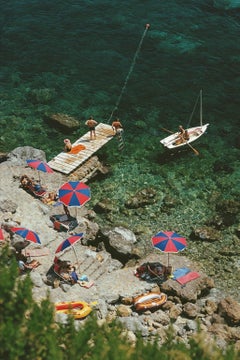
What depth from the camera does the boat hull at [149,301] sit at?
2578 centimetres

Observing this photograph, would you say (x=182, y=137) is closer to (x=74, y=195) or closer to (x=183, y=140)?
(x=183, y=140)

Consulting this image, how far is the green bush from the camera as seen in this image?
49.5 ft

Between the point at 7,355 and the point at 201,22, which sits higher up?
the point at 7,355

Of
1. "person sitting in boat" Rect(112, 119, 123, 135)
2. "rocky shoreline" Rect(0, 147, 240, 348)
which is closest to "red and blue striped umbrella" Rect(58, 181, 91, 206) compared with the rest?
"rocky shoreline" Rect(0, 147, 240, 348)

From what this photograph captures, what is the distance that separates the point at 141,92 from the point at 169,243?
22.1 m

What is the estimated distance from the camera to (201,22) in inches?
→ 2248

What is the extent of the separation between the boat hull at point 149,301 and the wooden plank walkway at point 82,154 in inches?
514

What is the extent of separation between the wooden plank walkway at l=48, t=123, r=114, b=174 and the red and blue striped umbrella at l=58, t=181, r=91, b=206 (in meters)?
6.20

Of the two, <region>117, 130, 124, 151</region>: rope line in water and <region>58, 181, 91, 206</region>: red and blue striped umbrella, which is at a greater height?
<region>58, 181, 91, 206</region>: red and blue striped umbrella

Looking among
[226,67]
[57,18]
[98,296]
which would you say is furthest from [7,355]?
[57,18]

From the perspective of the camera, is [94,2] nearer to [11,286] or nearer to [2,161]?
[2,161]

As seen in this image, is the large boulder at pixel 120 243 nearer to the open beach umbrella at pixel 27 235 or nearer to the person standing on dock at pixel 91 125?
the open beach umbrella at pixel 27 235

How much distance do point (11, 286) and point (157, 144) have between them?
25530 millimetres

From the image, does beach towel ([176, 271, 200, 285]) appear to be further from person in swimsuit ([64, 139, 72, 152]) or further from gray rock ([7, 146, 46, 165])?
gray rock ([7, 146, 46, 165])
